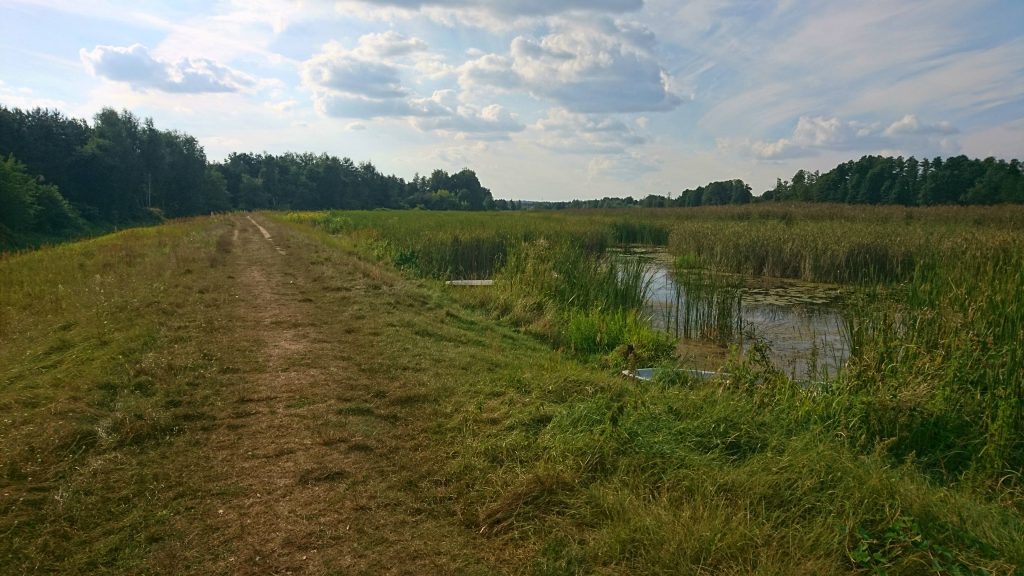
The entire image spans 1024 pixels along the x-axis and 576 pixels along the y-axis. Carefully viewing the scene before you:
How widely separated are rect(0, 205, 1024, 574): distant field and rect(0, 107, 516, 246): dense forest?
3148cm

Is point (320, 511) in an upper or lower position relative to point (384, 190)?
lower

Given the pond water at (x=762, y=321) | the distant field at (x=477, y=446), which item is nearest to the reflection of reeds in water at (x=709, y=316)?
the pond water at (x=762, y=321)

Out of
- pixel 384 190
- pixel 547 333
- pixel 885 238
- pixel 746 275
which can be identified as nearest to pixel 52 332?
pixel 547 333

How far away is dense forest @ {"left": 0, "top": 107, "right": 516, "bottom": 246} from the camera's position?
124ft

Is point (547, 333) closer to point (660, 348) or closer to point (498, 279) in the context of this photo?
point (660, 348)

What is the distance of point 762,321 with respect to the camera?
36.7 ft

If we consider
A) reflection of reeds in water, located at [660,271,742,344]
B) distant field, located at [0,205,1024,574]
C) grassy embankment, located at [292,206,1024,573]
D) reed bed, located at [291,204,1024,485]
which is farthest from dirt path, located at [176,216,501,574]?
reflection of reeds in water, located at [660,271,742,344]

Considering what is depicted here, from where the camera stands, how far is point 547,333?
909 centimetres

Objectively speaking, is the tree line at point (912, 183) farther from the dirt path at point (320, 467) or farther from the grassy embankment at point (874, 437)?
the dirt path at point (320, 467)

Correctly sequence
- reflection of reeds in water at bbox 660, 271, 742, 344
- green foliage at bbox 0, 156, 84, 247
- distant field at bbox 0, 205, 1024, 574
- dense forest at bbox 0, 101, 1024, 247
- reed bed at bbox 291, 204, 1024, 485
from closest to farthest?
1. distant field at bbox 0, 205, 1024, 574
2. reed bed at bbox 291, 204, 1024, 485
3. reflection of reeds in water at bbox 660, 271, 742, 344
4. green foliage at bbox 0, 156, 84, 247
5. dense forest at bbox 0, 101, 1024, 247

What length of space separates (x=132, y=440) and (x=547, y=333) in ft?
19.9

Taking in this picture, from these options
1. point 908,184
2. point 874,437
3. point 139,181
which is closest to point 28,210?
point 139,181

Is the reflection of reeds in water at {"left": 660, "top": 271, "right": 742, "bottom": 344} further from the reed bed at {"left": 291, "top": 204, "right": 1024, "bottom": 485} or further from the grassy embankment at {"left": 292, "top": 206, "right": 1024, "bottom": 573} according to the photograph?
the grassy embankment at {"left": 292, "top": 206, "right": 1024, "bottom": 573}

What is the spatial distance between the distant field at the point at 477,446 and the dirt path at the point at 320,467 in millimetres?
20
